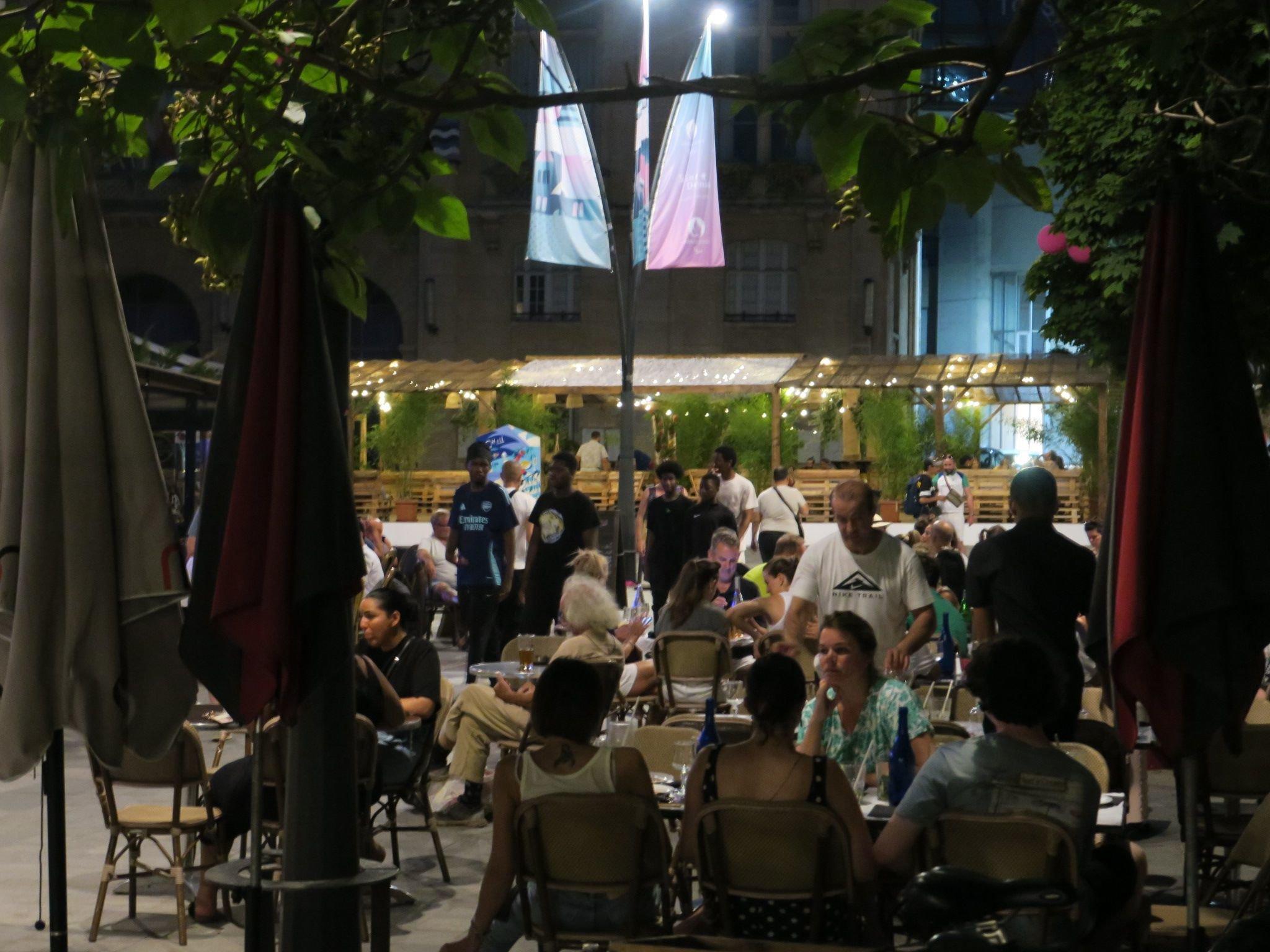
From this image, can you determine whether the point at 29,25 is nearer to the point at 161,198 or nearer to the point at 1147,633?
the point at 1147,633

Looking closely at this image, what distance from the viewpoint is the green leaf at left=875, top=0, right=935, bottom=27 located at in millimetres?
4020

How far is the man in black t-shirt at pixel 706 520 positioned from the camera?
13461 millimetres

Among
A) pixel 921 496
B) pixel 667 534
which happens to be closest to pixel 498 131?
pixel 667 534

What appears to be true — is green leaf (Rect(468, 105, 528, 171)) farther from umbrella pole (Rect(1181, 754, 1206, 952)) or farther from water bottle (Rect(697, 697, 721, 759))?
umbrella pole (Rect(1181, 754, 1206, 952))

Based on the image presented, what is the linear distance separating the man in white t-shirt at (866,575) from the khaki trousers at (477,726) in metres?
1.58

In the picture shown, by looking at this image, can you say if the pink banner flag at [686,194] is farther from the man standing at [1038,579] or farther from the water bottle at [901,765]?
the water bottle at [901,765]

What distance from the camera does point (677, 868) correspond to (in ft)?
16.3

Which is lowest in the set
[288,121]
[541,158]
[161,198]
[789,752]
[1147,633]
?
[789,752]

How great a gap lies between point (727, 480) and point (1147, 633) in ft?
40.6

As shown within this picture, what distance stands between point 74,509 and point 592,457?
81.8 ft

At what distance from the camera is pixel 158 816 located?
6637 mm

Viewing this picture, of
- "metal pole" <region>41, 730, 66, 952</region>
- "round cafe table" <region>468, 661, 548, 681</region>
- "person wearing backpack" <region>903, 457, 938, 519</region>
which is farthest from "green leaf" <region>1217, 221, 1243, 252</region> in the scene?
"person wearing backpack" <region>903, 457, 938, 519</region>

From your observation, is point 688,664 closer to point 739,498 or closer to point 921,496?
point 739,498

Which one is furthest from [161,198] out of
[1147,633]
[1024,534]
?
[1147,633]
